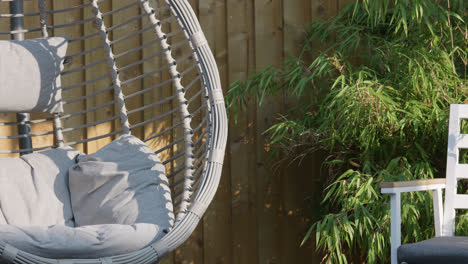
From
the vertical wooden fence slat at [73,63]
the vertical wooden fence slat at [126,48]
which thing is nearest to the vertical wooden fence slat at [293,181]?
the vertical wooden fence slat at [126,48]

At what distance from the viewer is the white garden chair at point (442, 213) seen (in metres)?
1.77

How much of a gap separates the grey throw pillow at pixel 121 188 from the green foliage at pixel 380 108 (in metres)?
0.65

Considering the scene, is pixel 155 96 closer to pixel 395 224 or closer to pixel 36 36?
pixel 36 36

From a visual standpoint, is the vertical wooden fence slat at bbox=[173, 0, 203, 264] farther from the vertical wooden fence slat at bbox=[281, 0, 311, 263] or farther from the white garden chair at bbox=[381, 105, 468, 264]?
the white garden chair at bbox=[381, 105, 468, 264]

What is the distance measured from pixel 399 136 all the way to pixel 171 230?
1.02 meters

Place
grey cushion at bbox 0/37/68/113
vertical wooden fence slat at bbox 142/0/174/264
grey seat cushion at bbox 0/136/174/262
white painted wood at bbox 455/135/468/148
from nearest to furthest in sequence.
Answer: grey seat cushion at bbox 0/136/174/262
grey cushion at bbox 0/37/68/113
white painted wood at bbox 455/135/468/148
vertical wooden fence slat at bbox 142/0/174/264

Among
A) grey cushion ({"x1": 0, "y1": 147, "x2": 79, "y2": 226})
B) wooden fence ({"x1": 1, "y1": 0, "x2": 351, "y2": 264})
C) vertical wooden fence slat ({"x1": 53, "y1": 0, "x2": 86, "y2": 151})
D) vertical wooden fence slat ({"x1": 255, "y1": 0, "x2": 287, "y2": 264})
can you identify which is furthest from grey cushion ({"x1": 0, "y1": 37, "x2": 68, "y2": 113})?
vertical wooden fence slat ({"x1": 255, "y1": 0, "x2": 287, "y2": 264})

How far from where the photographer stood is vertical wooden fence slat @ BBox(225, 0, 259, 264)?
2.91m

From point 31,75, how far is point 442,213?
141cm

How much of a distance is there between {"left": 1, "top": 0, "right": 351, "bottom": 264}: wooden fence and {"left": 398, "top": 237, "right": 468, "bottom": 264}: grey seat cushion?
109cm

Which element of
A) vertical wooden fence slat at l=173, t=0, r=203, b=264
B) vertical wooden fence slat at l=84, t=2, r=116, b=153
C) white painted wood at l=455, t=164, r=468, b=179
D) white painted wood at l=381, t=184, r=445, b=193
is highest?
vertical wooden fence slat at l=84, t=2, r=116, b=153

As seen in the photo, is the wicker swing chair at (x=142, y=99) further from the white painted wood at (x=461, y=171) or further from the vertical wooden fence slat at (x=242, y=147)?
the white painted wood at (x=461, y=171)

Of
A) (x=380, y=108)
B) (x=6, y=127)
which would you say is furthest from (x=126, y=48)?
(x=380, y=108)

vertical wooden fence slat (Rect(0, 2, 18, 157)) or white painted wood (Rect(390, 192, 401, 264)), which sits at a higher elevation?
vertical wooden fence slat (Rect(0, 2, 18, 157))
